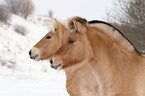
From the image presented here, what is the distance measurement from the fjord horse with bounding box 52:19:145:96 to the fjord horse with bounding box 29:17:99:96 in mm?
988

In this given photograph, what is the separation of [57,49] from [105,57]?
1762 mm

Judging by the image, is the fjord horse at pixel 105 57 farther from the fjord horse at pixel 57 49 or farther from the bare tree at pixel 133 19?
the bare tree at pixel 133 19

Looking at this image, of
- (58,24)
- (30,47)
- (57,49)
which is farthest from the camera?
(30,47)

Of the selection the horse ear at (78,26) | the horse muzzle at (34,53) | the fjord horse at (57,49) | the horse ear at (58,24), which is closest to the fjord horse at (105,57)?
the horse ear at (78,26)

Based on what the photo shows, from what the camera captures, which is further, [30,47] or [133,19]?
[30,47]

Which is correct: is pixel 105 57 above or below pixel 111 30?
below

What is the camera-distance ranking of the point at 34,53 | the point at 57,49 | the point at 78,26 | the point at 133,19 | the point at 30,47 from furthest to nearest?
the point at 30,47, the point at 133,19, the point at 57,49, the point at 34,53, the point at 78,26

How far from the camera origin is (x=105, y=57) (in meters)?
3.28

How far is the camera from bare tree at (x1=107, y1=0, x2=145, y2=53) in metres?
9.14

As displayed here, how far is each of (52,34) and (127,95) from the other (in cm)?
238

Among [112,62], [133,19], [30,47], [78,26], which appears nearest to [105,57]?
[112,62]

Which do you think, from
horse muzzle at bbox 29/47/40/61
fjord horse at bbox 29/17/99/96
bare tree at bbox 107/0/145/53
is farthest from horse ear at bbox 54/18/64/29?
bare tree at bbox 107/0/145/53

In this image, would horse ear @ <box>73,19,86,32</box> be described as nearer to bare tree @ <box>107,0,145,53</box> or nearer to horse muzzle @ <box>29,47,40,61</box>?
horse muzzle @ <box>29,47,40,61</box>

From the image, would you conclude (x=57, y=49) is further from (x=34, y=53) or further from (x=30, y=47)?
(x=30, y=47)
